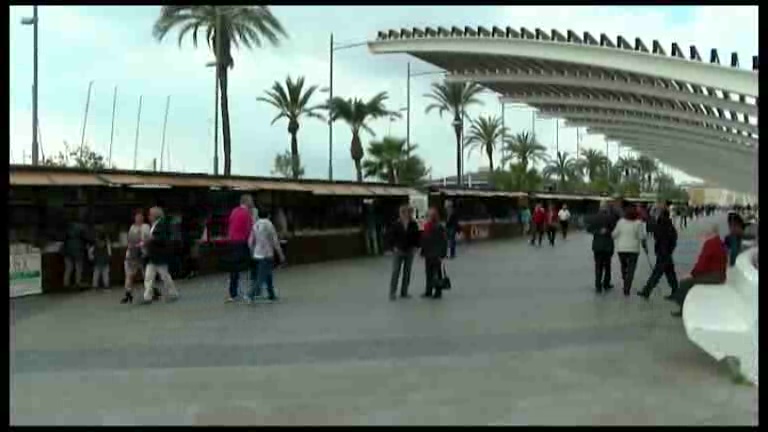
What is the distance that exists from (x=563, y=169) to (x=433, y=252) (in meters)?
89.2

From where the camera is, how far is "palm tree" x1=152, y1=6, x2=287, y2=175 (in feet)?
103

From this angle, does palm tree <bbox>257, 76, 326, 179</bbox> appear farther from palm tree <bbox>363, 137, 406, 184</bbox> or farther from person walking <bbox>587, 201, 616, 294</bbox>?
person walking <bbox>587, 201, 616, 294</bbox>

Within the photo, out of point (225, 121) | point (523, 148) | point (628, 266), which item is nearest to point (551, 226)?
point (225, 121)

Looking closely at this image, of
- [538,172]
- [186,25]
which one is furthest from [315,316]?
[538,172]

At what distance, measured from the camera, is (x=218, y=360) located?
A: 7938mm

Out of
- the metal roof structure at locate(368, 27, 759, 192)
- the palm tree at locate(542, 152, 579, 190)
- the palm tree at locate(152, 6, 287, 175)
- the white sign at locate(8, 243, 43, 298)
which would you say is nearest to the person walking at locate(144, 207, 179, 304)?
the white sign at locate(8, 243, 43, 298)

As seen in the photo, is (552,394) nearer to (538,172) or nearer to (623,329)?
(623,329)

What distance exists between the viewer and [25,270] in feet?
46.1

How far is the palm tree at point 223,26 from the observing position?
103 feet

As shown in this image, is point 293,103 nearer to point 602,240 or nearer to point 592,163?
point 602,240

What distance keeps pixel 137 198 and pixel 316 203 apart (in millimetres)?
7356

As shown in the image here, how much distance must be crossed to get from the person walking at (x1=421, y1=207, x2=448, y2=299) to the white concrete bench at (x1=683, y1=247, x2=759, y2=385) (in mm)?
5599

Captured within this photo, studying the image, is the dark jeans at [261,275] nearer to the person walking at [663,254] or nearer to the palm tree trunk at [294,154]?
the person walking at [663,254]

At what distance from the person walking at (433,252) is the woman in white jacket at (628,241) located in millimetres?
2723
